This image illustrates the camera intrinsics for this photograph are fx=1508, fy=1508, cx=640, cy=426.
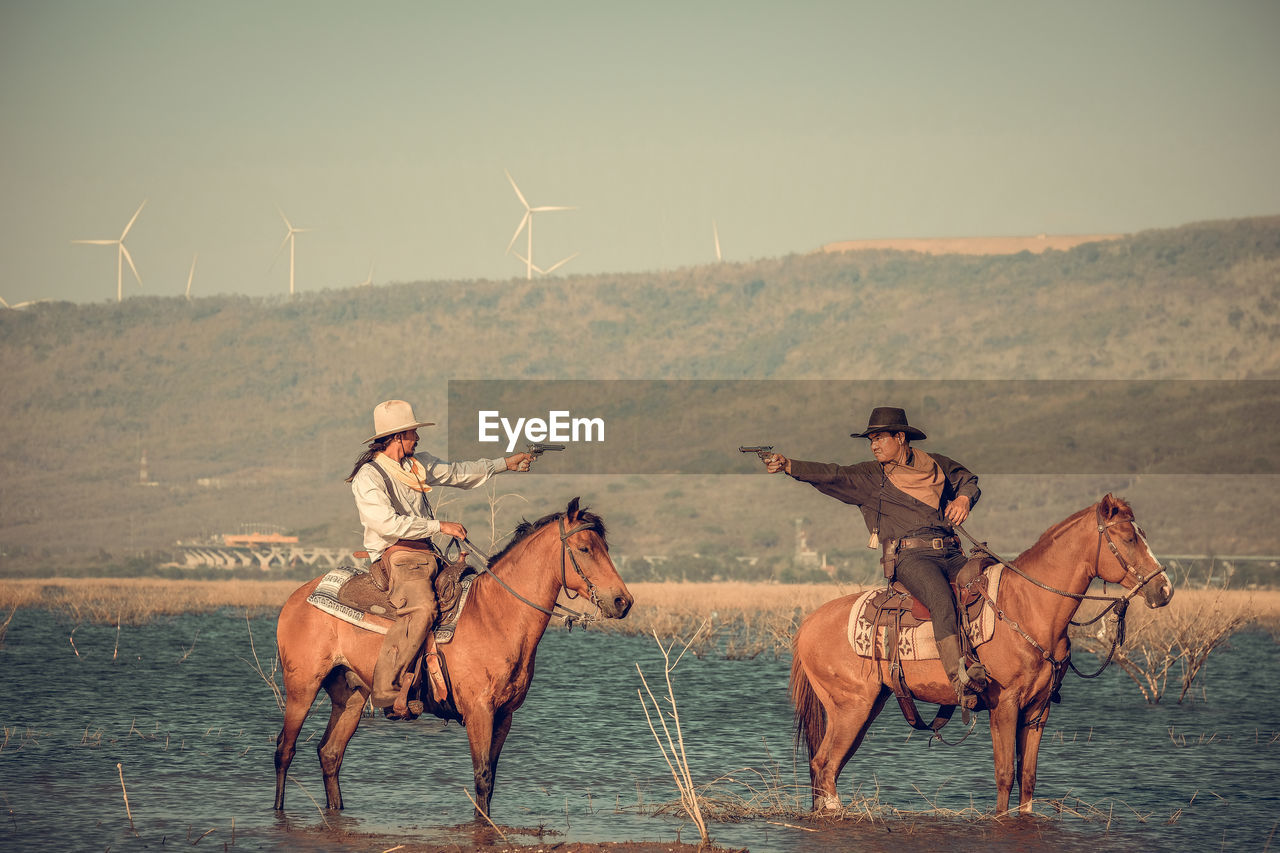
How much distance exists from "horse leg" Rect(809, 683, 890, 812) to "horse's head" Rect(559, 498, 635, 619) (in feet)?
7.01

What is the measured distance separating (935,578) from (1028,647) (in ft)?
2.67

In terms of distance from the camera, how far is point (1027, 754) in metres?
11.0

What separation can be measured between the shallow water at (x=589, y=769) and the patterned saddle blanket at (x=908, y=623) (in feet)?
4.25

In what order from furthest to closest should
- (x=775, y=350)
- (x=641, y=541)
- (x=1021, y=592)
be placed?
(x=775, y=350)
(x=641, y=541)
(x=1021, y=592)

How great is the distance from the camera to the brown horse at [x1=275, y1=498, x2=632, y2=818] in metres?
10.6

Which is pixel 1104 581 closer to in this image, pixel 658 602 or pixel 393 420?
pixel 393 420

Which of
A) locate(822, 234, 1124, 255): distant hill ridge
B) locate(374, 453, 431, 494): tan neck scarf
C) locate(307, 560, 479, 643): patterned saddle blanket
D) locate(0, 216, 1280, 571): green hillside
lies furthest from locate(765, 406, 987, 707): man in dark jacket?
locate(822, 234, 1124, 255): distant hill ridge

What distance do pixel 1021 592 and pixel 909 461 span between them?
52.3 inches

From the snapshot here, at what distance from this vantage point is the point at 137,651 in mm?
27766

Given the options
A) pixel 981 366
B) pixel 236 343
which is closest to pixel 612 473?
pixel 981 366

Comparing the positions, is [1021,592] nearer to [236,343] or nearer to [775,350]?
[775,350]

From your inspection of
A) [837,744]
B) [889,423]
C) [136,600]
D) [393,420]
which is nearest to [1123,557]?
[889,423]

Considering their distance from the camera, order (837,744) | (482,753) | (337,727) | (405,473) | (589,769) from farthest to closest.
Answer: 1. (589,769)
2. (337,727)
3. (837,744)
4. (405,473)
5. (482,753)

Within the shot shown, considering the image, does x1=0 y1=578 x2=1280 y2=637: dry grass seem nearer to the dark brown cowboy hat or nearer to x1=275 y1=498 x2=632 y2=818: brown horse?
the dark brown cowboy hat
